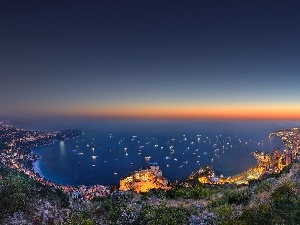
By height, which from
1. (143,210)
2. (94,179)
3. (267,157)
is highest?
(143,210)

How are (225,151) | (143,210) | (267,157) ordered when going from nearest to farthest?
(143,210) → (267,157) → (225,151)

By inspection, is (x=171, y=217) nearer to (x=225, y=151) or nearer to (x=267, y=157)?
(x=267, y=157)

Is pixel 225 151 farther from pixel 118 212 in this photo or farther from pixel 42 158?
pixel 118 212

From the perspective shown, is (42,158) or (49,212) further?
(42,158)

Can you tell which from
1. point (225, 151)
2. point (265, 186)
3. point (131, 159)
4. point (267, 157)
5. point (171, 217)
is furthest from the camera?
point (225, 151)

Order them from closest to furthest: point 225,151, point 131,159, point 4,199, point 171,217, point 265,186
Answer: point 4,199
point 171,217
point 265,186
point 131,159
point 225,151

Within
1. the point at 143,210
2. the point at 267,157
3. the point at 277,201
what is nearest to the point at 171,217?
the point at 143,210

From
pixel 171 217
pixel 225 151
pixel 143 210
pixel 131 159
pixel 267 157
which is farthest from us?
pixel 225 151

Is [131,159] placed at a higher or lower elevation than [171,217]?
lower

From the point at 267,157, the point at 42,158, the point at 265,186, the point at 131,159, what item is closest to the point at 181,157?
the point at 131,159
